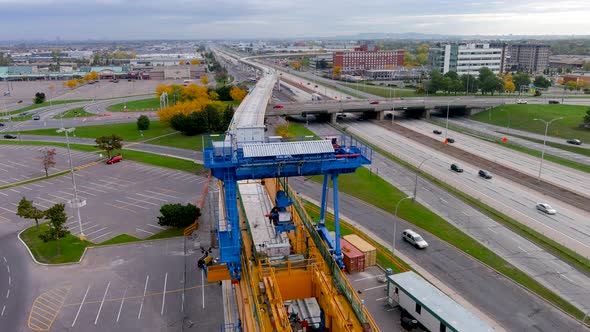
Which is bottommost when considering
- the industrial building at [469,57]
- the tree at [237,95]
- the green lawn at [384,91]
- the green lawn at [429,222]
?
the green lawn at [429,222]

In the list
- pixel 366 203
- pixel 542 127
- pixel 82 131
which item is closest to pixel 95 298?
pixel 366 203

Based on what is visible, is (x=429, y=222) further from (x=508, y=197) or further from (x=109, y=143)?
(x=109, y=143)

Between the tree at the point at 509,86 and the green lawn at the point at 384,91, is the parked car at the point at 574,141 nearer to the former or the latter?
the green lawn at the point at 384,91

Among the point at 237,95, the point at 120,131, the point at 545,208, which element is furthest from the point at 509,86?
the point at 120,131

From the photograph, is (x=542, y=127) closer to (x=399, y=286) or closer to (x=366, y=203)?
(x=366, y=203)

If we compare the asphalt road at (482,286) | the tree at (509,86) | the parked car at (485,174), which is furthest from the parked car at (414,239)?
the tree at (509,86)

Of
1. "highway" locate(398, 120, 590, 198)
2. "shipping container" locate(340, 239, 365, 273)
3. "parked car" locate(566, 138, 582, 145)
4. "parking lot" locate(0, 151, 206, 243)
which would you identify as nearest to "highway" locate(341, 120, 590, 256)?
"highway" locate(398, 120, 590, 198)

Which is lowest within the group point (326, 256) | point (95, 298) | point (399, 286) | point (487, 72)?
point (95, 298)
